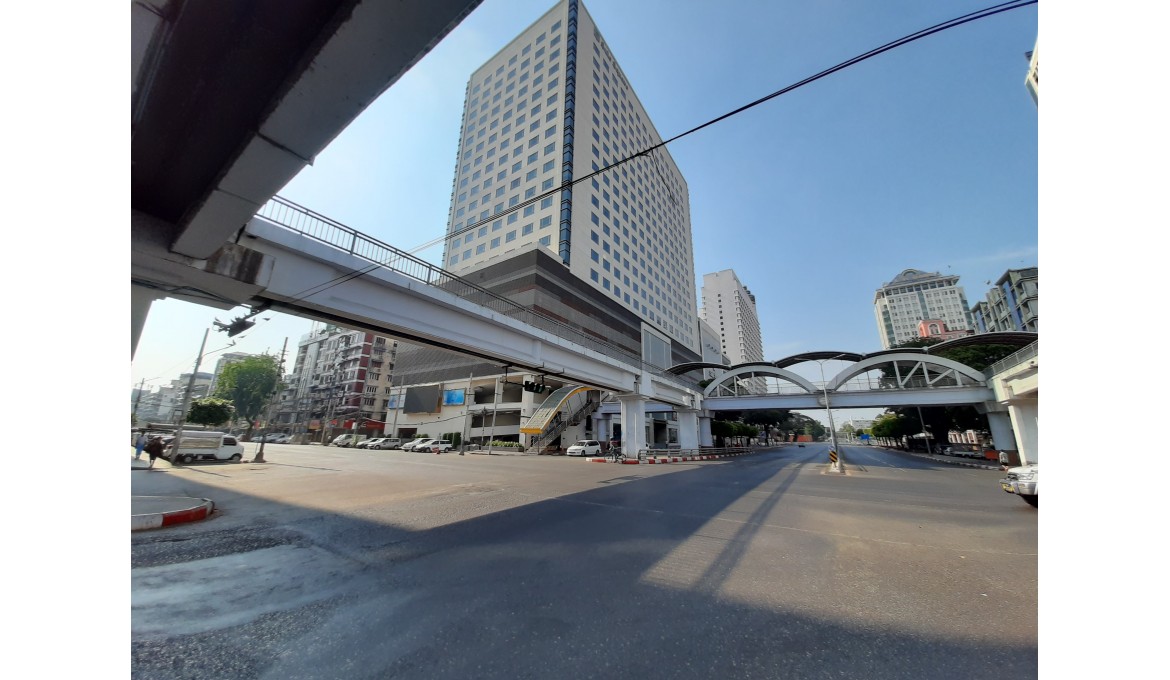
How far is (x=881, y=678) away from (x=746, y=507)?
22.6ft

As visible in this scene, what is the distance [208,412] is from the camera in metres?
30.8

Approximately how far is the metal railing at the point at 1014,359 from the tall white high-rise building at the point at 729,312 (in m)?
89.2

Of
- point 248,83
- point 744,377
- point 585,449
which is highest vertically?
point 744,377

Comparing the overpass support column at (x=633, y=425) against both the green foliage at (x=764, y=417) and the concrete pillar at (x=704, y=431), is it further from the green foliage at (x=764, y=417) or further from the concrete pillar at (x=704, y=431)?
the green foliage at (x=764, y=417)

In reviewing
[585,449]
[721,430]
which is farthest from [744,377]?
[585,449]

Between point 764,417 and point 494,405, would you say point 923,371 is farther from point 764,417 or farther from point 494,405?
point 494,405

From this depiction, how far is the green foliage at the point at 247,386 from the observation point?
1848 inches

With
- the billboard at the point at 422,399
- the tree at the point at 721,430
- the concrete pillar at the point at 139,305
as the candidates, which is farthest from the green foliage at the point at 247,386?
the tree at the point at 721,430

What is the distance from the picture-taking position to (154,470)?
52.9 ft

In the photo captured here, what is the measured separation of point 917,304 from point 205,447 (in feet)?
504

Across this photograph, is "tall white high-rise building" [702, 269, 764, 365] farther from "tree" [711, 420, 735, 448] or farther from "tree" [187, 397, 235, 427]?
"tree" [187, 397, 235, 427]

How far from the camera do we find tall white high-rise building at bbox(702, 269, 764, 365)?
119m

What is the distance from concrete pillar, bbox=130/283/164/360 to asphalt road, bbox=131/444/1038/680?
211 inches

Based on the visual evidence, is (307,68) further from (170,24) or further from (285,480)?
(285,480)
